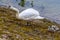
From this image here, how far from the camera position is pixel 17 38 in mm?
7059

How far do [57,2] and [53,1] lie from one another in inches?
17.7

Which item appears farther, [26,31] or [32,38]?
[26,31]

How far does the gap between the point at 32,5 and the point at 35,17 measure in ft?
23.8

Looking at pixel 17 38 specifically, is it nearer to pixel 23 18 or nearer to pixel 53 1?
A: pixel 23 18

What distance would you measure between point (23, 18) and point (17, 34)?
355 centimetres

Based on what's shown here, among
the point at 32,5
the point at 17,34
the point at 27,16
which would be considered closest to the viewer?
the point at 17,34

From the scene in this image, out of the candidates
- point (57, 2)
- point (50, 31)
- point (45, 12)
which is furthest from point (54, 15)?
point (50, 31)

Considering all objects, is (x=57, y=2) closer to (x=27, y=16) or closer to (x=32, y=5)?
(x=32, y=5)

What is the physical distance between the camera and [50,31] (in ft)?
30.2

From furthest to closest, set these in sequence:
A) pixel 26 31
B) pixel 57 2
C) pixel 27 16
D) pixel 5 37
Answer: pixel 57 2 < pixel 27 16 < pixel 26 31 < pixel 5 37

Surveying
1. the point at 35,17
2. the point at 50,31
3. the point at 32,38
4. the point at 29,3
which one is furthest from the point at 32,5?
the point at 32,38

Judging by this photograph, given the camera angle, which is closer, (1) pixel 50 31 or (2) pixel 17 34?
(2) pixel 17 34

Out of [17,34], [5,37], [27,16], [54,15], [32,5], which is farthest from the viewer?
[32,5]

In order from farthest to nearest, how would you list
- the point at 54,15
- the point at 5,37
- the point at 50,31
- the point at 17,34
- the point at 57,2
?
the point at 57,2 → the point at 54,15 → the point at 50,31 → the point at 17,34 → the point at 5,37
